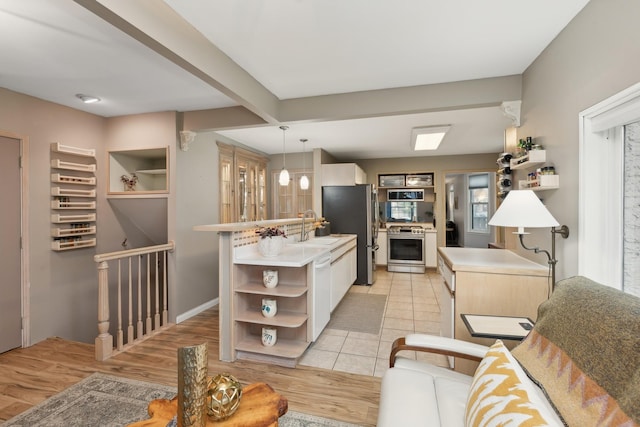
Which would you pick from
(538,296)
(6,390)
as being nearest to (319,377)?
(538,296)

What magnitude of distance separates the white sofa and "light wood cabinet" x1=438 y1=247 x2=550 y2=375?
2.42 feet

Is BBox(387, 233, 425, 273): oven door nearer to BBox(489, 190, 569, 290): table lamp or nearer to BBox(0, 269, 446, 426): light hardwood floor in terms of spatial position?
BBox(0, 269, 446, 426): light hardwood floor

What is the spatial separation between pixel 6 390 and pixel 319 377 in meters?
2.32

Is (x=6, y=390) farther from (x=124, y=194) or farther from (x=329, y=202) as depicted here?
(x=329, y=202)

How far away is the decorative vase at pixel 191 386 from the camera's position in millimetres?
1010

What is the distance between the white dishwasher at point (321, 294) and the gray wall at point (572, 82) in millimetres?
1787

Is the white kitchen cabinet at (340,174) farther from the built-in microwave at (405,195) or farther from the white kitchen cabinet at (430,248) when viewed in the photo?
the white kitchen cabinet at (430,248)

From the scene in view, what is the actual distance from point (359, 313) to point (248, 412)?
2756 millimetres

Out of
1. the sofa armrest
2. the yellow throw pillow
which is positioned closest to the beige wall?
the sofa armrest

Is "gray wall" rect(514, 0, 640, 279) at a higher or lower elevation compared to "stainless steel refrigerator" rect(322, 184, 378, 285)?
higher

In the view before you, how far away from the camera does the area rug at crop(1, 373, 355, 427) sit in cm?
183

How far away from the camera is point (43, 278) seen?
3109mm

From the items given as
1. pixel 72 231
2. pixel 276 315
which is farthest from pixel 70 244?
pixel 276 315

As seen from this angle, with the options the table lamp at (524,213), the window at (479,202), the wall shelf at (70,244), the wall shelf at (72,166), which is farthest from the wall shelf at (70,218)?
the window at (479,202)
